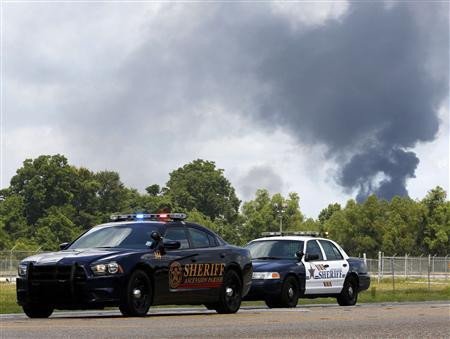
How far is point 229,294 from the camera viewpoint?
18.7 m

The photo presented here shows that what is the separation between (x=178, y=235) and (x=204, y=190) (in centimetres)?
12878

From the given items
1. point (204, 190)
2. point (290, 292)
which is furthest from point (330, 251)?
point (204, 190)

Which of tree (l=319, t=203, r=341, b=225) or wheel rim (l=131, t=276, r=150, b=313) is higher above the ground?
tree (l=319, t=203, r=341, b=225)

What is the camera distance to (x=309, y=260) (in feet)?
76.7

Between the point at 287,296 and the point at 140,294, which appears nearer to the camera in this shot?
the point at 140,294

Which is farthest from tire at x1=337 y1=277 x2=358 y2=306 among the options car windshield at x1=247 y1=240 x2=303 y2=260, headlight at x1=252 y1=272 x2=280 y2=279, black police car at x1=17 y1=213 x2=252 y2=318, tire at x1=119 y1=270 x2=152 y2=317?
tire at x1=119 y1=270 x2=152 y2=317

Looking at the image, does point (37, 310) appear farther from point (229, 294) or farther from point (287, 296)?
point (287, 296)

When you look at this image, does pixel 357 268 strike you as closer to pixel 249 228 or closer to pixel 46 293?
pixel 46 293

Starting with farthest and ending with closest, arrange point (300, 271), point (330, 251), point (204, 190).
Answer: point (204, 190) < point (330, 251) < point (300, 271)

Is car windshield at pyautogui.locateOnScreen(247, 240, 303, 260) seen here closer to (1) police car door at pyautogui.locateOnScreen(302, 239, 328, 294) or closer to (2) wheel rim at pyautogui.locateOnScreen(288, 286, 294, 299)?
(1) police car door at pyautogui.locateOnScreen(302, 239, 328, 294)

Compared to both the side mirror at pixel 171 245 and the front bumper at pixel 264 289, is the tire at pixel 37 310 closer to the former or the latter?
the side mirror at pixel 171 245

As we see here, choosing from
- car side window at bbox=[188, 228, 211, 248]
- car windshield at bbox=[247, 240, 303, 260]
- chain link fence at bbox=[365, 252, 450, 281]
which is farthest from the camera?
chain link fence at bbox=[365, 252, 450, 281]

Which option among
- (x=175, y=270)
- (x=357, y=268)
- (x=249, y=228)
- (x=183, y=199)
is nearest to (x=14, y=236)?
(x=249, y=228)

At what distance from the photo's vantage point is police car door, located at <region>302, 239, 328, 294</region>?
76.5 feet
